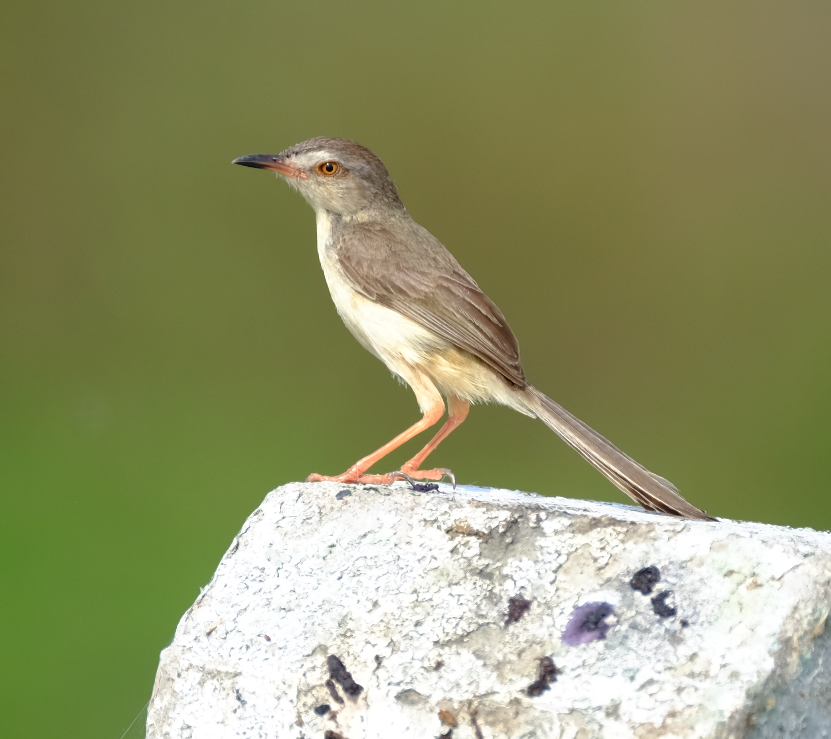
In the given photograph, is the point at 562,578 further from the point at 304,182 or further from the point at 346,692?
the point at 304,182

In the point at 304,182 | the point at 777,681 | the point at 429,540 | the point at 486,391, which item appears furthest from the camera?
the point at 304,182

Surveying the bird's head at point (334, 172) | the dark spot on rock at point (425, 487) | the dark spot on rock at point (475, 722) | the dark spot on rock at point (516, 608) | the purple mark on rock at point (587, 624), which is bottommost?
the dark spot on rock at point (475, 722)

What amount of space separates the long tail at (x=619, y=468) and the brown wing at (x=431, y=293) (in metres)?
0.28

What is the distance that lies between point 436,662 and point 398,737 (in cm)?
23

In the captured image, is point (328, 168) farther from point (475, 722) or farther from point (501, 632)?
point (475, 722)

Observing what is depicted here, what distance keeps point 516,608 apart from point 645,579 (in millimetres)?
390

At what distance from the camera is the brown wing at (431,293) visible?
4375 millimetres

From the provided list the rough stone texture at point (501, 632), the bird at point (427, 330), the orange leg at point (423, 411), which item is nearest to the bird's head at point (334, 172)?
the bird at point (427, 330)

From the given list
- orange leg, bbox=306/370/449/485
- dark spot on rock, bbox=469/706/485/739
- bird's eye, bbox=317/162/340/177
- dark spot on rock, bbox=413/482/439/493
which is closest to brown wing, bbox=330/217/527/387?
orange leg, bbox=306/370/449/485

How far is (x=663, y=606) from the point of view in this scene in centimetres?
272

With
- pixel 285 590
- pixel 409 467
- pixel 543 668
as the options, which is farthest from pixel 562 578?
pixel 409 467

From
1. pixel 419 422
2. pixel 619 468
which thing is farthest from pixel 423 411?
pixel 619 468

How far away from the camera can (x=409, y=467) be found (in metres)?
4.21

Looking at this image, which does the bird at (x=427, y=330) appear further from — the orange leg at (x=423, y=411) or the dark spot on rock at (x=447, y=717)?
the dark spot on rock at (x=447, y=717)
